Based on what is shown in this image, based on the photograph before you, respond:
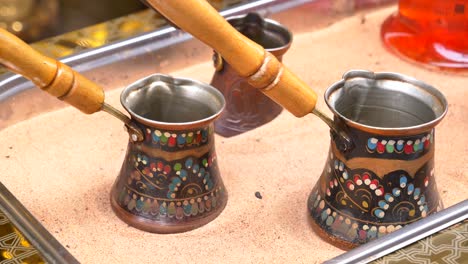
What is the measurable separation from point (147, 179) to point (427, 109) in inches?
9.5

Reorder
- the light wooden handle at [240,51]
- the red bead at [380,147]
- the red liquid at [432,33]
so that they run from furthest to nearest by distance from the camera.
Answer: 1. the red liquid at [432,33]
2. the red bead at [380,147]
3. the light wooden handle at [240,51]

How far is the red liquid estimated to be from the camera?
3.73ft

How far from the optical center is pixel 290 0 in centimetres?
115

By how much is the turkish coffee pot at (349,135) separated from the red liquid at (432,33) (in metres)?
0.27

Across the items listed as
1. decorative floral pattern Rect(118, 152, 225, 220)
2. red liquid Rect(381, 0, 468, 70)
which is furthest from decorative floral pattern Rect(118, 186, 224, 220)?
red liquid Rect(381, 0, 468, 70)

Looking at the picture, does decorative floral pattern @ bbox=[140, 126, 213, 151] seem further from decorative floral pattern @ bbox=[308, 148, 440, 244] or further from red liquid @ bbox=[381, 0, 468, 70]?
red liquid @ bbox=[381, 0, 468, 70]

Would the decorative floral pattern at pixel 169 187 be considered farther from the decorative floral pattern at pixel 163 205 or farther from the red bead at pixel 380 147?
the red bead at pixel 380 147

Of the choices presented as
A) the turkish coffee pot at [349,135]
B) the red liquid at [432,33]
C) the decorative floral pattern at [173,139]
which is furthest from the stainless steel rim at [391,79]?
the red liquid at [432,33]

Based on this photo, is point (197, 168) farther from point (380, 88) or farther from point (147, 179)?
point (380, 88)

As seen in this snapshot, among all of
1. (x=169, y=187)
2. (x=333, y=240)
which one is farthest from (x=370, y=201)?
(x=169, y=187)

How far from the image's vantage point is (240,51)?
0.75m

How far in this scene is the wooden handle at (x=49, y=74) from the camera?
746mm

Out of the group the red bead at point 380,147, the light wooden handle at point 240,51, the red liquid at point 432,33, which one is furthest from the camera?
the red liquid at point 432,33

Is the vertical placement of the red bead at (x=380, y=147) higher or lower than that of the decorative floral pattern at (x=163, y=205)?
higher
